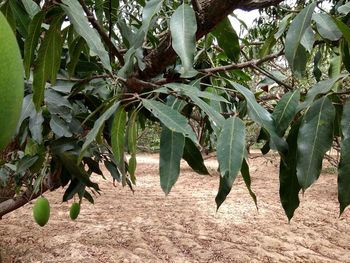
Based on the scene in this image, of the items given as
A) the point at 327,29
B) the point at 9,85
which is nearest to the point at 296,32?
the point at 327,29

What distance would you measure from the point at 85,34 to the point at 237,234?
3.50 m

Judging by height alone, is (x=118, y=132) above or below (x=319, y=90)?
below

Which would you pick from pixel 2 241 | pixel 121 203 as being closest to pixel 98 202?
pixel 121 203

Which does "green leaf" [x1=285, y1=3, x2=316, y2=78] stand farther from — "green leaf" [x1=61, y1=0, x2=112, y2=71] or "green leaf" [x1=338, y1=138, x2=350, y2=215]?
"green leaf" [x1=61, y1=0, x2=112, y2=71]

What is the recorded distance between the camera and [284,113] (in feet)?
2.80

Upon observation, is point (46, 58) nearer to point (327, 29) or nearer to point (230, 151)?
point (230, 151)

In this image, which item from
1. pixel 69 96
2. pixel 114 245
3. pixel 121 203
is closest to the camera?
pixel 69 96

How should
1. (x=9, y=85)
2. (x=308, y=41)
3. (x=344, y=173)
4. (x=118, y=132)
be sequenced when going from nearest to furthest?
(x=9, y=85) < (x=344, y=173) < (x=118, y=132) < (x=308, y=41)

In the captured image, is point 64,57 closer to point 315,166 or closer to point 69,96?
point 69,96

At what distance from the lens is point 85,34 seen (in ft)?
2.38

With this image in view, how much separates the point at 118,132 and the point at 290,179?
35 cm

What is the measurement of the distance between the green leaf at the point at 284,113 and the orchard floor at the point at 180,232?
2589mm

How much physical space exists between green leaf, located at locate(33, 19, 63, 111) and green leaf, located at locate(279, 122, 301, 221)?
18.9 inches

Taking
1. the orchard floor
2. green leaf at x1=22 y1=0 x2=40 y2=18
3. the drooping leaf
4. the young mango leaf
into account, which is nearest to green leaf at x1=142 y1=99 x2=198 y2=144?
the young mango leaf
